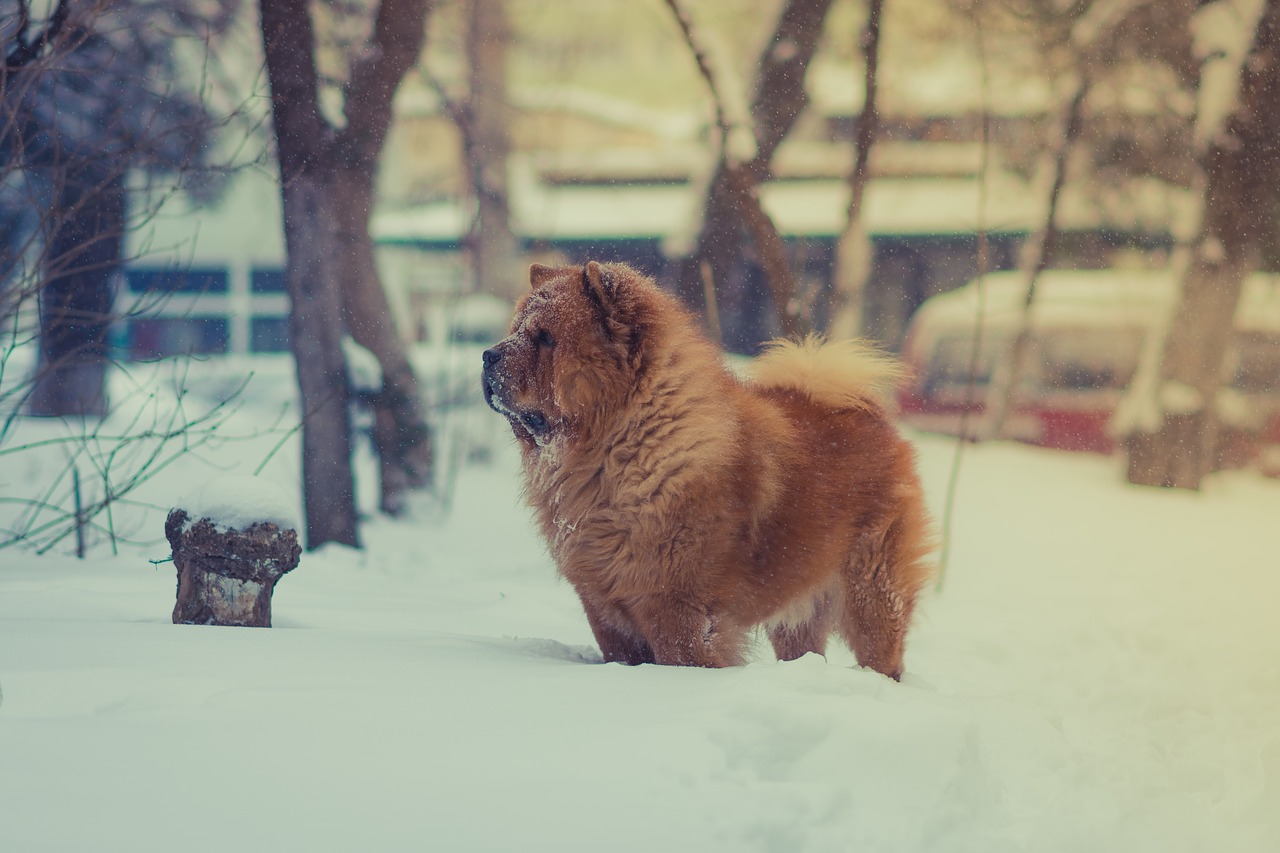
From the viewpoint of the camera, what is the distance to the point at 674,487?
404cm

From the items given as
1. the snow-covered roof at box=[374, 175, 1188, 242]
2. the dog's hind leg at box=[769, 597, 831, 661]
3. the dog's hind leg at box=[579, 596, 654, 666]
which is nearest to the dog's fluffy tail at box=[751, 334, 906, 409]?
the dog's hind leg at box=[769, 597, 831, 661]

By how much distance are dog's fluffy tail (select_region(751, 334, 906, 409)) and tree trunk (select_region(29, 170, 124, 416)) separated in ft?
9.37

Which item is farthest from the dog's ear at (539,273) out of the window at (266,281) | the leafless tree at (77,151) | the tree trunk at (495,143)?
the window at (266,281)

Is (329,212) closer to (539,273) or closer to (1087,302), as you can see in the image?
(539,273)

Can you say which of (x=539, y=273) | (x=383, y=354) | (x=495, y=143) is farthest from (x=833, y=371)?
(x=495, y=143)

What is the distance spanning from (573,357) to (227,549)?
1.40 meters

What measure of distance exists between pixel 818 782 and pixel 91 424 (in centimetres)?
1097

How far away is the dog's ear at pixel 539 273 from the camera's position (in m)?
4.61

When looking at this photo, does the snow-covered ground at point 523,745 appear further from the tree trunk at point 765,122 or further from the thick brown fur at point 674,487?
the tree trunk at point 765,122

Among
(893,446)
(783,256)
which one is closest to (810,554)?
(893,446)

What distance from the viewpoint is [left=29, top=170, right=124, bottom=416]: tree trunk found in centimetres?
492

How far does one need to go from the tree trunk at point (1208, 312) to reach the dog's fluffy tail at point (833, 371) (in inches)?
396

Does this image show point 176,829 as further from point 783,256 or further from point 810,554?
point 783,256

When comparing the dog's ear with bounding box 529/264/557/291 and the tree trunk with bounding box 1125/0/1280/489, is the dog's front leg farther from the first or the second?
the tree trunk with bounding box 1125/0/1280/489
